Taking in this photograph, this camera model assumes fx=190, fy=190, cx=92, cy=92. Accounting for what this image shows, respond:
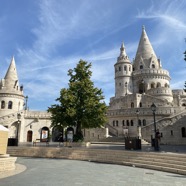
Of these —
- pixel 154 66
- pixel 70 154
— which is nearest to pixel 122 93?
pixel 154 66

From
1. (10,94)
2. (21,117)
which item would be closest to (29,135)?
(21,117)

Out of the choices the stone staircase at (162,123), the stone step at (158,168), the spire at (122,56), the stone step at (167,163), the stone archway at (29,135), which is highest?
the spire at (122,56)

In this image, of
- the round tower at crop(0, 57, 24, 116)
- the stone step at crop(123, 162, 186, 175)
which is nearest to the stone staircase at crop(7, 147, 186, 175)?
the stone step at crop(123, 162, 186, 175)

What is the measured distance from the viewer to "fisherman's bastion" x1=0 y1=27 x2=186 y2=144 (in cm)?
3133

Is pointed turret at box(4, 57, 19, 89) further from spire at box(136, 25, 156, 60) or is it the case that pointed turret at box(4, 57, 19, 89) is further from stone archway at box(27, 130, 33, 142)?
spire at box(136, 25, 156, 60)

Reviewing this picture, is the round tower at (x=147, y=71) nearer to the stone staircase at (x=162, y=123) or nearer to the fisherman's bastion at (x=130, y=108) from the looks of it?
the fisherman's bastion at (x=130, y=108)

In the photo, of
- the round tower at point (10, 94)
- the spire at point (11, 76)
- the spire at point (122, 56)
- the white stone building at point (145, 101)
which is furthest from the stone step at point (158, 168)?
the spire at point (122, 56)

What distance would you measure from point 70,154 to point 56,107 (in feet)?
21.4

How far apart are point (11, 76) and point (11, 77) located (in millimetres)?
311

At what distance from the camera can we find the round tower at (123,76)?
59219mm

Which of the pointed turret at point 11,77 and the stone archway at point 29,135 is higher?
the pointed turret at point 11,77

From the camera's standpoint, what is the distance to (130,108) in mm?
38250

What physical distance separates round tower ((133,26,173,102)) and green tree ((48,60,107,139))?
101 feet

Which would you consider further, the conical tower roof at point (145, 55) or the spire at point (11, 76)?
the conical tower roof at point (145, 55)
